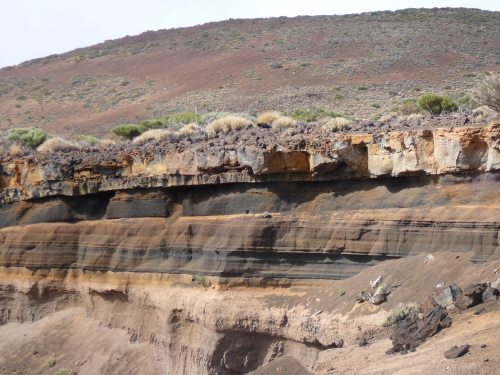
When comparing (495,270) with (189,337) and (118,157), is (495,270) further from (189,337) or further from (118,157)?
(118,157)

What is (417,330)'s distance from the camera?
8633 mm

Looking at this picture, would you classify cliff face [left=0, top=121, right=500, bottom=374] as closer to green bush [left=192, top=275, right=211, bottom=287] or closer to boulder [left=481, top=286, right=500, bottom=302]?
green bush [left=192, top=275, right=211, bottom=287]

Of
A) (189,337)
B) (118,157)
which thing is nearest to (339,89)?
(118,157)

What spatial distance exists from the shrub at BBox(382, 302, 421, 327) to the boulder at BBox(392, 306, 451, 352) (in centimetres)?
42

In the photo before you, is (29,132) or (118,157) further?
(29,132)

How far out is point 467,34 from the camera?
1650 inches

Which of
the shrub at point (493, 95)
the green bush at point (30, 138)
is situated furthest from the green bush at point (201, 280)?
the green bush at point (30, 138)

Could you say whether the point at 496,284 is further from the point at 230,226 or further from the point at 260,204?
the point at 230,226

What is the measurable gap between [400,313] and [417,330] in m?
0.93

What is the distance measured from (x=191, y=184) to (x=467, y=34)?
3506 centimetres

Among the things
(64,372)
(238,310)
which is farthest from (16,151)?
(238,310)

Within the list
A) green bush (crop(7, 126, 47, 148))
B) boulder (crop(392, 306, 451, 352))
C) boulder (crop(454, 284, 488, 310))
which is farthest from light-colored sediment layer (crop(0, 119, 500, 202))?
green bush (crop(7, 126, 47, 148))

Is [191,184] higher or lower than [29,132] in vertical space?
lower

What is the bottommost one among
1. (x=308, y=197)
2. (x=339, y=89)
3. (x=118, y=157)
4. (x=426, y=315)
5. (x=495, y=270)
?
(x=426, y=315)
